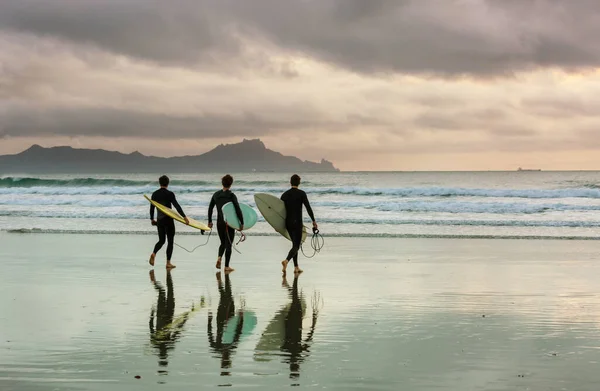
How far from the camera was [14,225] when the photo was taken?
27.8 m

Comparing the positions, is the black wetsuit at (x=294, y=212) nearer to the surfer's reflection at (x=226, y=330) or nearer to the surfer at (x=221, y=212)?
the surfer at (x=221, y=212)

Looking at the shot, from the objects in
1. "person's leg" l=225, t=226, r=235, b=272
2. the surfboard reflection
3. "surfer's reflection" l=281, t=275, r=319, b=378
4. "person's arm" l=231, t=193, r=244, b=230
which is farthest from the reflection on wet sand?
"person's arm" l=231, t=193, r=244, b=230

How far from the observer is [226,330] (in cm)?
832

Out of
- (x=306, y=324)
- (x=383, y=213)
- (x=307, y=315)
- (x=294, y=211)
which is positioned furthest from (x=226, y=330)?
(x=383, y=213)

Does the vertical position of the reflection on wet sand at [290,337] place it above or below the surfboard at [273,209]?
below

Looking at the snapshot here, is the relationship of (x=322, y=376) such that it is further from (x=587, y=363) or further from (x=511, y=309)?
(x=511, y=309)

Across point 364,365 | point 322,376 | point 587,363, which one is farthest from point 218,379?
point 587,363

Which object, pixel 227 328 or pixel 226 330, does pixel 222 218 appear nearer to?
pixel 227 328

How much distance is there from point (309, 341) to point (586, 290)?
5.70 metres

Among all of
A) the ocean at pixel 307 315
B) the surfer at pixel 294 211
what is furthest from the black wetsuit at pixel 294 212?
the ocean at pixel 307 315

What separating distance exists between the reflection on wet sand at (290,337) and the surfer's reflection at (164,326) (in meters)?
0.84

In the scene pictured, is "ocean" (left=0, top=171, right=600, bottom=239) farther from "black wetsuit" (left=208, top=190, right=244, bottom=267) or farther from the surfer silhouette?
the surfer silhouette

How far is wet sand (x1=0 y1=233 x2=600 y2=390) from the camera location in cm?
630

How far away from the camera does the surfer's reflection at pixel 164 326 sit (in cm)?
718
